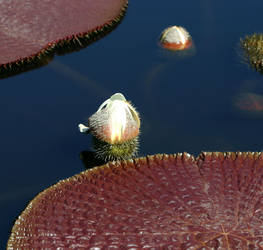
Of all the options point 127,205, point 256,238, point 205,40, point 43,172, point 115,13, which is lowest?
point 256,238

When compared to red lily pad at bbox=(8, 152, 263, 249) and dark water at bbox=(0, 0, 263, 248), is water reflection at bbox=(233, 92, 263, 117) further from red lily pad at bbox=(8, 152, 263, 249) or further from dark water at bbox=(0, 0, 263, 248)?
red lily pad at bbox=(8, 152, 263, 249)

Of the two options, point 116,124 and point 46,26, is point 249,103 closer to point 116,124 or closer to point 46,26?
point 116,124

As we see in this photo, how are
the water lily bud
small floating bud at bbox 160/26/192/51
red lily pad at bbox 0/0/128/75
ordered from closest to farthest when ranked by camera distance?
the water lily bud, red lily pad at bbox 0/0/128/75, small floating bud at bbox 160/26/192/51

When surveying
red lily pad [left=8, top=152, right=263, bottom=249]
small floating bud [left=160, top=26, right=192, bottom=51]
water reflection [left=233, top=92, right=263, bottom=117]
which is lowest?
Result: red lily pad [left=8, top=152, right=263, bottom=249]

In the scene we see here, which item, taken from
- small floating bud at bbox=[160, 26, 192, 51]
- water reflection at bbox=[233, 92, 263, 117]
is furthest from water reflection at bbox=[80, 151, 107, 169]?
small floating bud at bbox=[160, 26, 192, 51]

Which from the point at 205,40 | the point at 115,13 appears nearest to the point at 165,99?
the point at 205,40

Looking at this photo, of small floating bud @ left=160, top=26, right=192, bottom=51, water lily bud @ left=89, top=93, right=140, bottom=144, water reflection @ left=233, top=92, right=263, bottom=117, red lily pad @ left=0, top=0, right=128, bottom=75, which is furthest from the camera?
small floating bud @ left=160, top=26, right=192, bottom=51

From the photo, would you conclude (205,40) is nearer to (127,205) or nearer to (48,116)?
(48,116)

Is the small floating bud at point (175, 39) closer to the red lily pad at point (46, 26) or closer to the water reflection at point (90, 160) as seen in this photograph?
the red lily pad at point (46, 26)
